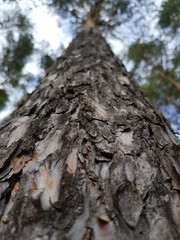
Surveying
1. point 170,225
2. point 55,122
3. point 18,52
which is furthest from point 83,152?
point 18,52

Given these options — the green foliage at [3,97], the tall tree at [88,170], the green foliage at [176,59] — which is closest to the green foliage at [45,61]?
the green foliage at [3,97]

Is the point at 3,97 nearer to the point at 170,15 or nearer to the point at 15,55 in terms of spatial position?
the point at 15,55

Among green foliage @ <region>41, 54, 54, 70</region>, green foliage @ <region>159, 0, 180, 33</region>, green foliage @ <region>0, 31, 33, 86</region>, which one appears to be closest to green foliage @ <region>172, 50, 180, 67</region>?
green foliage @ <region>159, 0, 180, 33</region>

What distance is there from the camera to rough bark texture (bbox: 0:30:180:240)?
0.94m

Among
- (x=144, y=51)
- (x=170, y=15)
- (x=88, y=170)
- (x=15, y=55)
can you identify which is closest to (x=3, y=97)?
(x=15, y=55)

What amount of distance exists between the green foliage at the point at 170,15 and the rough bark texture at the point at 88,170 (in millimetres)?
3631

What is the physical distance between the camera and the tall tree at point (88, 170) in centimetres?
94

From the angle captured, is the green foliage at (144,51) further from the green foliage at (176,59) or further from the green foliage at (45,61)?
the green foliage at (45,61)

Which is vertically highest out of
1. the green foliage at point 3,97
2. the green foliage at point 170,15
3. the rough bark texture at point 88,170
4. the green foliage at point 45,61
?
the green foliage at point 170,15

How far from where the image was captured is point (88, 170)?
116cm

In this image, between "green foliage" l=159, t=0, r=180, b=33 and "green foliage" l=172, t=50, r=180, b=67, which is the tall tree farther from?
"green foliage" l=172, t=50, r=180, b=67

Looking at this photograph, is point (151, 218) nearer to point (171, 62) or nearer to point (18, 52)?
point (18, 52)

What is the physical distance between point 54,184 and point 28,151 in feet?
0.92

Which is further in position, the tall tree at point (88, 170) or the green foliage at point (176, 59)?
the green foliage at point (176, 59)
